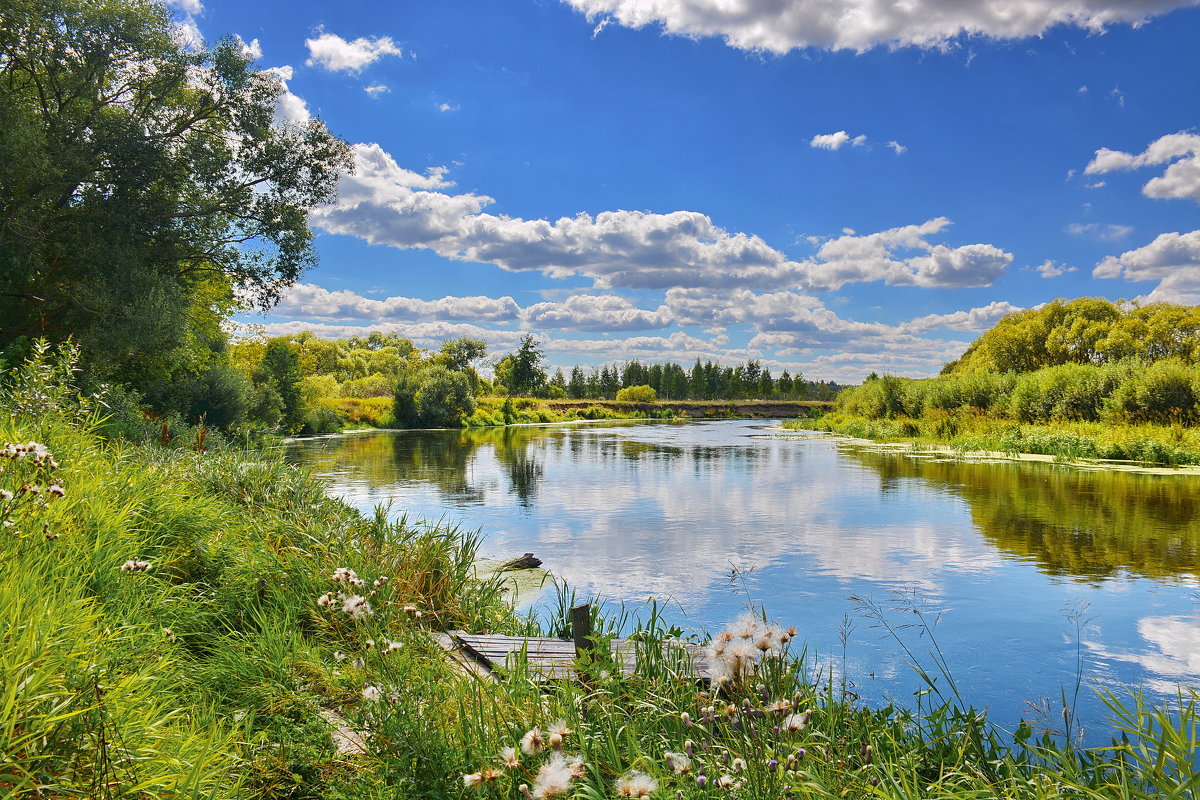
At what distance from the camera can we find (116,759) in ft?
8.09

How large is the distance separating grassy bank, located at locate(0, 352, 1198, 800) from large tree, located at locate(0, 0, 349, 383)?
1087cm

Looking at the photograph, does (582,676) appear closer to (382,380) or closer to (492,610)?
(492,610)

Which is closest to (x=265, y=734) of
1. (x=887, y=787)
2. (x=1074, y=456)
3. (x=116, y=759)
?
(x=116, y=759)

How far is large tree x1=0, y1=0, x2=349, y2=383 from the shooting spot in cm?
1470

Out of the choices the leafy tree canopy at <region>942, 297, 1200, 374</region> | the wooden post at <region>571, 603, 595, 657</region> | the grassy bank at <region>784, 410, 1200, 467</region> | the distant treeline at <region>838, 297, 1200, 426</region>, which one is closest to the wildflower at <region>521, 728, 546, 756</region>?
the wooden post at <region>571, 603, 595, 657</region>

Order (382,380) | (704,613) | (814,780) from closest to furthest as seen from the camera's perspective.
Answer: (814,780) < (704,613) < (382,380)

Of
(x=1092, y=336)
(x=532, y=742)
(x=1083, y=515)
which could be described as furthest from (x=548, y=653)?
(x=1092, y=336)

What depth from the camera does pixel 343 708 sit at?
387 cm

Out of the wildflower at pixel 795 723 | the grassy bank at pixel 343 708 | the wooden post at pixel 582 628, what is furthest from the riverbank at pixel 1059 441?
the wildflower at pixel 795 723

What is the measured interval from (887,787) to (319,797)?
8.47ft

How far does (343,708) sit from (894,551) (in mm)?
8431

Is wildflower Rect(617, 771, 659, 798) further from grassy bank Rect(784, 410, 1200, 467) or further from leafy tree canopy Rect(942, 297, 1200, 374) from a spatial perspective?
leafy tree canopy Rect(942, 297, 1200, 374)

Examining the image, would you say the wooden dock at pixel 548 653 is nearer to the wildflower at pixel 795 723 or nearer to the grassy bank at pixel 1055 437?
the wildflower at pixel 795 723

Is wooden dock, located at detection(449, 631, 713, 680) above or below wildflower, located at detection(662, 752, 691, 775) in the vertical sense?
below
